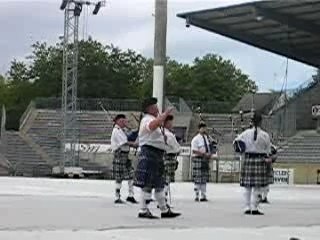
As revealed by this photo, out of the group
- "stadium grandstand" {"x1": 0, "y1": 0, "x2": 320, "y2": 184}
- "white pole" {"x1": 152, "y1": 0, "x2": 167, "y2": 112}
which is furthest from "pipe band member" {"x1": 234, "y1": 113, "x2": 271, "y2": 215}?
"stadium grandstand" {"x1": 0, "y1": 0, "x2": 320, "y2": 184}

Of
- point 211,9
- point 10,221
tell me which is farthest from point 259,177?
point 211,9

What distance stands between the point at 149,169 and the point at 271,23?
130ft

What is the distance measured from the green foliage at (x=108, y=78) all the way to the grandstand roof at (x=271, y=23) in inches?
1145

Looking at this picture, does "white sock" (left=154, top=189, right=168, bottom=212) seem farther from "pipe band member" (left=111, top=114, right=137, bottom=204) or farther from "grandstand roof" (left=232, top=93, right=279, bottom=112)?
"grandstand roof" (left=232, top=93, right=279, bottom=112)

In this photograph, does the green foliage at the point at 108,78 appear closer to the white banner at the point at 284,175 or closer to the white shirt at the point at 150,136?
the white banner at the point at 284,175

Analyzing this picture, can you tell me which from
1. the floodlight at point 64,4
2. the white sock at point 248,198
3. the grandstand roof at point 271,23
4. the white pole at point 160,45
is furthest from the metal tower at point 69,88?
the white sock at point 248,198

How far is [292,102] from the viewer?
59.1 m

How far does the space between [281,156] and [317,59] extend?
14.0 metres

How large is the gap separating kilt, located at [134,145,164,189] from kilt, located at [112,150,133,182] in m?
3.95

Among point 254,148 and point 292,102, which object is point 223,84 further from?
point 254,148

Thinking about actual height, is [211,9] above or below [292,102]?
above

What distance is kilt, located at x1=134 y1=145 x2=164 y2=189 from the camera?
13.4 metres

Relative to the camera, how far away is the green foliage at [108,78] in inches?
3420

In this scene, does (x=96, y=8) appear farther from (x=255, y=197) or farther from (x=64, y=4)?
(x=255, y=197)
